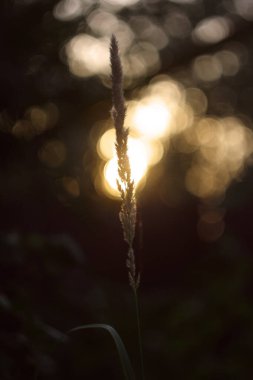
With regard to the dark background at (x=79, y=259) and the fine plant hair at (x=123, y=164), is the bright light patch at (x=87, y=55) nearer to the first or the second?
the dark background at (x=79, y=259)

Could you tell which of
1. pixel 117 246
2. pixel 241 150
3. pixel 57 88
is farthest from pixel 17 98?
pixel 241 150

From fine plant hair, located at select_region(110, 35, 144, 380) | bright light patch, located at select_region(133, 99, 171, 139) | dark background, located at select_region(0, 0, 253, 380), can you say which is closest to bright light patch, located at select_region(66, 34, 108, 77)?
dark background, located at select_region(0, 0, 253, 380)

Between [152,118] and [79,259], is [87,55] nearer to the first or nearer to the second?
[152,118]

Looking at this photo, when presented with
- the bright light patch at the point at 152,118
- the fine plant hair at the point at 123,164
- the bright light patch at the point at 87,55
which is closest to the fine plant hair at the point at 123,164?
the fine plant hair at the point at 123,164

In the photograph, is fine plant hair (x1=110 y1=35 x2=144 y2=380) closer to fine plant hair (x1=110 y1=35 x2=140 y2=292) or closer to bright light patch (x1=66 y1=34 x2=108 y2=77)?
fine plant hair (x1=110 y1=35 x2=140 y2=292)

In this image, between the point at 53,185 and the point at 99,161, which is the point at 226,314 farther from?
the point at 99,161
